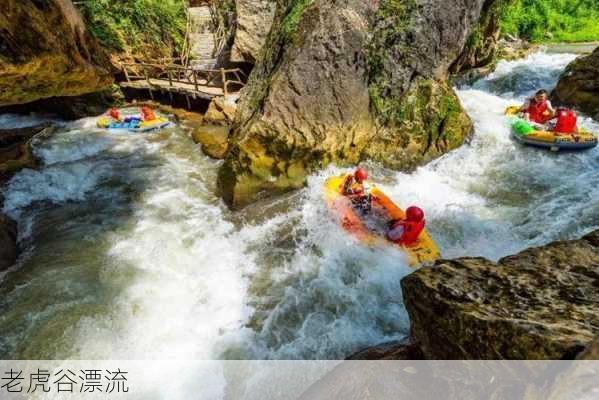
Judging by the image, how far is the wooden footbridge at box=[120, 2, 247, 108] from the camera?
13531mm

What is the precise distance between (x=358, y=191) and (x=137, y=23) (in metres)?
13.7

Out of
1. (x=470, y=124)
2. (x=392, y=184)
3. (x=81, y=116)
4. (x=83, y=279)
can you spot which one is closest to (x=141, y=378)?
(x=83, y=279)

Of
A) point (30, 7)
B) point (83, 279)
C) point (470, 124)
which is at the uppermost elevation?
point (30, 7)

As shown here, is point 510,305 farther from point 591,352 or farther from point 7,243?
point 7,243

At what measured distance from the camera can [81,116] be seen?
42.8 feet

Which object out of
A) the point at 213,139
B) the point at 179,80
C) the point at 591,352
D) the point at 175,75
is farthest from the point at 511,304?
the point at 175,75

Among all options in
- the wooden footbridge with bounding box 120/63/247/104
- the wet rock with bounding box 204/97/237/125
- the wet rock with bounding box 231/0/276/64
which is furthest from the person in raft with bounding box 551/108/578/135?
the wooden footbridge with bounding box 120/63/247/104

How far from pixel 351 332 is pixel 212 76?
482 inches

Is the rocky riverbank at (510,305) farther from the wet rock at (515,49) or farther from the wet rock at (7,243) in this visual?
the wet rock at (515,49)

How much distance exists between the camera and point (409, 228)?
5.53m

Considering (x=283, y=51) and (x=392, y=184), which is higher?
(x=283, y=51)

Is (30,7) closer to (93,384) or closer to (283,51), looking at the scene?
(93,384)

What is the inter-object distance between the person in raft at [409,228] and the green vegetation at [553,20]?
855 inches

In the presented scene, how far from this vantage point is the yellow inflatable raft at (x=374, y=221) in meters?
5.54
